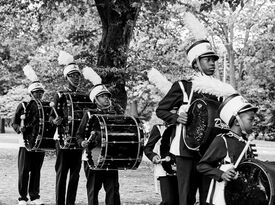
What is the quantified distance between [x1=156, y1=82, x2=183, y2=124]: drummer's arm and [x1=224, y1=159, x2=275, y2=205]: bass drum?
1.50 metres

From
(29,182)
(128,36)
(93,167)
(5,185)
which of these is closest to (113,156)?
(93,167)

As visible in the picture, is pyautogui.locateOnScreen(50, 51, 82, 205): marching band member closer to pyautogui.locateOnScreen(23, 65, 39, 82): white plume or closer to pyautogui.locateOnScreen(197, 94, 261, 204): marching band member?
pyautogui.locateOnScreen(23, 65, 39, 82): white plume

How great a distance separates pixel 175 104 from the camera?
6863 millimetres

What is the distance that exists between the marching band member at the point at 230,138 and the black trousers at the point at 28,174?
5099 mm

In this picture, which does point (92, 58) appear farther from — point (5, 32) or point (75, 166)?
point (75, 166)

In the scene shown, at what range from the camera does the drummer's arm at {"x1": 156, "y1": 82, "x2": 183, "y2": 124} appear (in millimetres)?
6781

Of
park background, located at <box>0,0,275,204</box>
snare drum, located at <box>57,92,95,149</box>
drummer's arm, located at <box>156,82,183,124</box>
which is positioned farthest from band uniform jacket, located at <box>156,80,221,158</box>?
park background, located at <box>0,0,275,204</box>

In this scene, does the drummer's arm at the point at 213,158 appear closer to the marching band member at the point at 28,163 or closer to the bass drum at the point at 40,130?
the bass drum at the point at 40,130

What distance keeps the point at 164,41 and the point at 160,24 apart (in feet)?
2.55

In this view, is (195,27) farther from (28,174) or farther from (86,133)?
(28,174)

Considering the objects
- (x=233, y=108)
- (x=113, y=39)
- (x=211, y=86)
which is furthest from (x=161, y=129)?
(x=113, y=39)

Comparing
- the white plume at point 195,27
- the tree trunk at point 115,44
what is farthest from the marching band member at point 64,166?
the tree trunk at point 115,44

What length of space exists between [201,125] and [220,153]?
735mm

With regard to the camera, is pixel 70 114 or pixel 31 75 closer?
pixel 70 114
